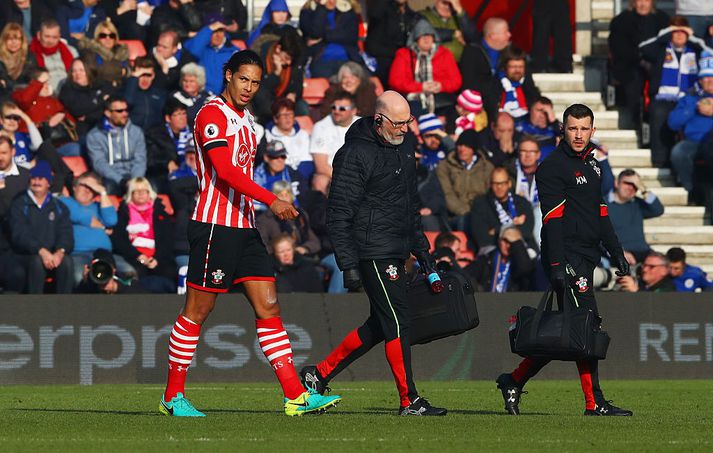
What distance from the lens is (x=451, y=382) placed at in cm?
1716

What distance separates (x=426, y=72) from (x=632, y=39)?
3.15m

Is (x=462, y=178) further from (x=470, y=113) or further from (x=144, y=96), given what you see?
(x=144, y=96)

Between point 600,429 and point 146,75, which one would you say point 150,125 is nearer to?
point 146,75

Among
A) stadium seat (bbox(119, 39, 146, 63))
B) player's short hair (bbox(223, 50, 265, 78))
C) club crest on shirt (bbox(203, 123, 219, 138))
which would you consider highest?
player's short hair (bbox(223, 50, 265, 78))

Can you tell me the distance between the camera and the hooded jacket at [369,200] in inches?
432

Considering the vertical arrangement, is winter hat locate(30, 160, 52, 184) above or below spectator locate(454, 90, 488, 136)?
above

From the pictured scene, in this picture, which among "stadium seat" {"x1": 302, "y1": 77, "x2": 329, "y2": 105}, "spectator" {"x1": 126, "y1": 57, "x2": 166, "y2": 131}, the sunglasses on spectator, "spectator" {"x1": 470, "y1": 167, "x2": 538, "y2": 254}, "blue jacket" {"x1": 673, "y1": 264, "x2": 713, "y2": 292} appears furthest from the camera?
"stadium seat" {"x1": 302, "y1": 77, "x2": 329, "y2": 105}

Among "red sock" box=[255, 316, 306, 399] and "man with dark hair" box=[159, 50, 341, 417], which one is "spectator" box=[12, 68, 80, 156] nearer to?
"man with dark hair" box=[159, 50, 341, 417]

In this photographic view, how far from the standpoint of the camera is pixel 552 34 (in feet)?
76.8

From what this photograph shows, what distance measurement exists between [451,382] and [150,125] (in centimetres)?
543

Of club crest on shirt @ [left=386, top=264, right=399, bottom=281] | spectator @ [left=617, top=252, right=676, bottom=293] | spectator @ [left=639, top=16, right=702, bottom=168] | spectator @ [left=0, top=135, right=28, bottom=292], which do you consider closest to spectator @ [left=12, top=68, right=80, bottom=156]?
spectator @ [left=0, top=135, right=28, bottom=292]

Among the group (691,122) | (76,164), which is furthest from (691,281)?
(76,164)

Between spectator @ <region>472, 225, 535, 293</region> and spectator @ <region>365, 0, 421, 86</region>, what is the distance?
13.5 ft

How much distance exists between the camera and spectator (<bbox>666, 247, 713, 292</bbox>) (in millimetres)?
19219
